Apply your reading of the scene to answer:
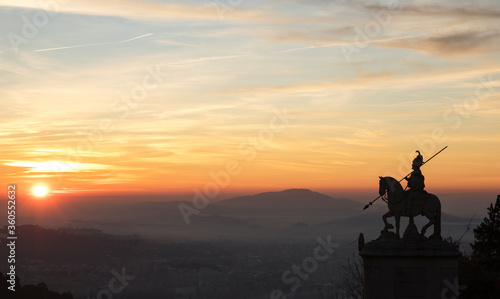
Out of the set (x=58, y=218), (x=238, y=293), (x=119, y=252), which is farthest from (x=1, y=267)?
(x=58, y=218)

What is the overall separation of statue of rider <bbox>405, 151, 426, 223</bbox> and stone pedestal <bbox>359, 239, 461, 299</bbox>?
121 cm

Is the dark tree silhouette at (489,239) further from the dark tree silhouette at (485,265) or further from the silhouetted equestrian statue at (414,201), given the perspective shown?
the silhouetted equestrian statue at (414,201)

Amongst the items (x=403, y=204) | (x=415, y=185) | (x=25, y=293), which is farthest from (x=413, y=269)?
(x=25, y=293)

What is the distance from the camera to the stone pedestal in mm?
25234

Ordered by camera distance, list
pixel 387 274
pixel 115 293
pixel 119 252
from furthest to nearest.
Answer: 1. pixel 119 252
2. pixel 115 293
3. pixel 387 274

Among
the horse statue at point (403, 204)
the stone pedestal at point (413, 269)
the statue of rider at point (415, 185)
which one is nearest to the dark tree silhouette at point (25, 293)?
the stone pedestal at point (413, 269)

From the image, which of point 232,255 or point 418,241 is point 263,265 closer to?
point 232,255

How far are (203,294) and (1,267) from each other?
24.0 metres

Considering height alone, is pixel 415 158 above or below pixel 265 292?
above

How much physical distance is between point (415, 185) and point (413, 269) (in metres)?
2.93

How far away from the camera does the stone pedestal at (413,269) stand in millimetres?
25234

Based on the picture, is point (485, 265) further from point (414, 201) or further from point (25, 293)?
point (25, 293)

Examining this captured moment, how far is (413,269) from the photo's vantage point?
25.3 meters

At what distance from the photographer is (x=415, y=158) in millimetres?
26016
